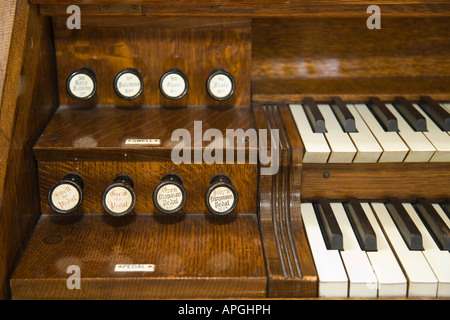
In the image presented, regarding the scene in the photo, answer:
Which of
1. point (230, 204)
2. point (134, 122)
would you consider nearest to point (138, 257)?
point (230, 204)

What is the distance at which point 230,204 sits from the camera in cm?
162

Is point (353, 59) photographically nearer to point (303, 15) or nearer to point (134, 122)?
point (303, 15)

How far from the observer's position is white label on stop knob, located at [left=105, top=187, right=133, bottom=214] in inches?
62.4

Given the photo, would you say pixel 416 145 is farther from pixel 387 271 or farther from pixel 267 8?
pixel 267 8

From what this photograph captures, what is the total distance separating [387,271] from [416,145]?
0.41 meters

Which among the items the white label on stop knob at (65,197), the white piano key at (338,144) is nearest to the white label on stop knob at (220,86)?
the white piano key at (338,144)

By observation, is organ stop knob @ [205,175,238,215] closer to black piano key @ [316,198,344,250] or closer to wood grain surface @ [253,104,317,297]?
wood grain surface @ [253,104,317,297]

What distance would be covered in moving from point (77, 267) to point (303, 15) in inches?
38.8

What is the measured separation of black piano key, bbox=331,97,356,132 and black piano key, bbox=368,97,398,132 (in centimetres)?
11

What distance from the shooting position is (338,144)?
1.68 m

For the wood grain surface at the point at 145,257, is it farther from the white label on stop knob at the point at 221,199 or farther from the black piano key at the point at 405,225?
the black piano key at the point at 405,225

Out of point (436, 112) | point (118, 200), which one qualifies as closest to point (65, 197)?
point (118, 200)

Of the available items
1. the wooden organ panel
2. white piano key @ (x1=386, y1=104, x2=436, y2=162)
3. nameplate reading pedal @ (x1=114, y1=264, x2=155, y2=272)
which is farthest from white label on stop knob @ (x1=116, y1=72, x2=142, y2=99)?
white piano key @ (x1=386, y1=104, x2=436, y2=162)
